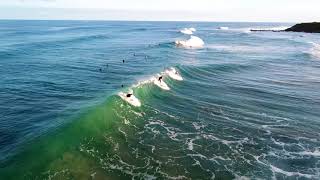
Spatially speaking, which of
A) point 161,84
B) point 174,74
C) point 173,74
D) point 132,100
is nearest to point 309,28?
point 174,74

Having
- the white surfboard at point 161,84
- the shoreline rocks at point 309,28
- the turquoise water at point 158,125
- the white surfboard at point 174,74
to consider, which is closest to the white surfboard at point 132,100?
the turquoise water at point 158,125

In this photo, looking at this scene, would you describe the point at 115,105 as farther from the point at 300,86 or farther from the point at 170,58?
the point at 170,58

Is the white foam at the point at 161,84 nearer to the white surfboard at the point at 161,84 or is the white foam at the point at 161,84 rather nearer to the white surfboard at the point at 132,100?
the white surfboard at the point at 161,84

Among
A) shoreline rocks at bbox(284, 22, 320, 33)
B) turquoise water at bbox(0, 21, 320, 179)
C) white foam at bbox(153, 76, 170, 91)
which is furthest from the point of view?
shoreline rocks at bbox(284, 22, 320, 33)

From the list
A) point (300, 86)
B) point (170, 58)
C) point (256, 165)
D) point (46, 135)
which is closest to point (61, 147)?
point (46, 135)

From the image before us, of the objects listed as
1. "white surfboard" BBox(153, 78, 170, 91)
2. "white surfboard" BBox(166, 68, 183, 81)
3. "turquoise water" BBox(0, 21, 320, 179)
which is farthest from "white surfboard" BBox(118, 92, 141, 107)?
"white surfboard" BBox(166, 68, 183, 81)

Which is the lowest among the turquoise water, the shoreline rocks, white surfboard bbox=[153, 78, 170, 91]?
the turquoise water

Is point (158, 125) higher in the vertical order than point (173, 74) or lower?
lower

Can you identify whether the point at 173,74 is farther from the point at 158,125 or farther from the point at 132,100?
the point at 158,125

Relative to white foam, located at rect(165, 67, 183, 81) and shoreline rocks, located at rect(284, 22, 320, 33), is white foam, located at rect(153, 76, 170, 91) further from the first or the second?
shoreline rocks, located at rect(284, 22, 320, 33)

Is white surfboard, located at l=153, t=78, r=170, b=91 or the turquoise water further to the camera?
white surfboard, located at l=153, t=78, r=170, b=91

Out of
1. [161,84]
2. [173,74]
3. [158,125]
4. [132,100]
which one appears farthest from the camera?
[173,74]
